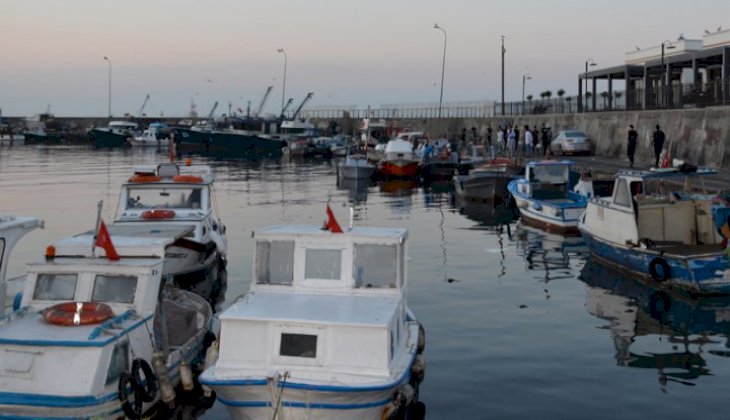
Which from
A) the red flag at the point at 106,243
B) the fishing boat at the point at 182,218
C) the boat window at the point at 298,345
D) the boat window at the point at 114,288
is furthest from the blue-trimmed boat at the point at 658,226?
the red flag at the point at 106,243

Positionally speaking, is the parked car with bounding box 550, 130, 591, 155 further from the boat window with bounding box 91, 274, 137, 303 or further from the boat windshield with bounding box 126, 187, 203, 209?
the boat window with bounding box 91, 274, 137, 303

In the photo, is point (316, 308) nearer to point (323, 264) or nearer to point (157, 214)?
point (323, 264)

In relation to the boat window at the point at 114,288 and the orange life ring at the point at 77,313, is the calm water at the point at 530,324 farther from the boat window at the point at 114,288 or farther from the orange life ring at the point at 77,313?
the orange life ring at the point at 77,313

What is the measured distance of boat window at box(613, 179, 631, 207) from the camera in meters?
23.4

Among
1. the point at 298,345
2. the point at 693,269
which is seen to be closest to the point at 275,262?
the point at 298,345

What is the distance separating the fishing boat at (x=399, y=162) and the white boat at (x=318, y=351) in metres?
43.4

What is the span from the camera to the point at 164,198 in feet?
80.1

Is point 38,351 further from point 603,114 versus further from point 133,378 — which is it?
point 603,114

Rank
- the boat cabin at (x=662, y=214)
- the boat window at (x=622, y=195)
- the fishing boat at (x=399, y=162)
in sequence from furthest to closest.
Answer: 1. the fishing boat at (x=399, y=162)
2. the boat window at (x=622, y=195)
3. the boat cabin at (x=662, y=214)

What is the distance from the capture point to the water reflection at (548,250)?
25.5 m

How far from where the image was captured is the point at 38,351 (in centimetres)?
1147

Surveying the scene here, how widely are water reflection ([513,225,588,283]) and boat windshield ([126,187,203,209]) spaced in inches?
369

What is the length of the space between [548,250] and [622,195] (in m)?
5.59

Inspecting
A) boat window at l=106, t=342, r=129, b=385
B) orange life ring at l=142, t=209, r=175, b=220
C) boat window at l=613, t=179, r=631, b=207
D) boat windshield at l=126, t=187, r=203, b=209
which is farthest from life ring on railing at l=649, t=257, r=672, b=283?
boat window at l=106, t=342, r=129, b=385
